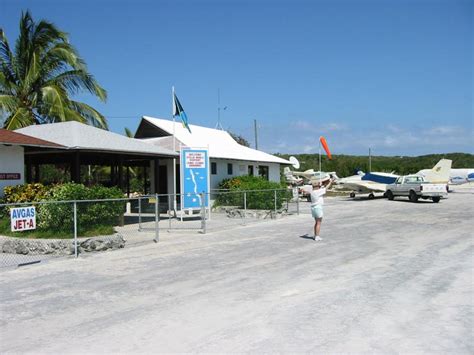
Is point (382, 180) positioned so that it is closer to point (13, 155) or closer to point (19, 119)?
point (19, 119)

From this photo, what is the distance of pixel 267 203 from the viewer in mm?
21141

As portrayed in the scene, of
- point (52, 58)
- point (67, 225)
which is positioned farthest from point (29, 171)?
point (67, 225)

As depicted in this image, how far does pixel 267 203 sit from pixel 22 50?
47.7 feet

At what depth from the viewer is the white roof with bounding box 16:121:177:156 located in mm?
16247

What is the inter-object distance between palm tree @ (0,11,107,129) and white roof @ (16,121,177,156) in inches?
174

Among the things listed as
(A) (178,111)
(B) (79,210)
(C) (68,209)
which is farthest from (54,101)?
(C) (68,209)

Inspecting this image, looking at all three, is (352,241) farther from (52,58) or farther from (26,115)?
(52,58)

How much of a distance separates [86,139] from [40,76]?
350 inches

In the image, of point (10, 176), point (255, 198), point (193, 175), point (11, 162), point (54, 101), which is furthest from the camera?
point (54, 101)

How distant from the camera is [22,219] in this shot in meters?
10.4

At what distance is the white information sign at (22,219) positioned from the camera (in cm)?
1027

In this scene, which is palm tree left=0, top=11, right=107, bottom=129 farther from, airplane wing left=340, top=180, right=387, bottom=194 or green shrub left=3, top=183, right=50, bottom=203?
airplane wing left=340, top=180, right=387, bottom=194

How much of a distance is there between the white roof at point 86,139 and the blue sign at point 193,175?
108 centimetres

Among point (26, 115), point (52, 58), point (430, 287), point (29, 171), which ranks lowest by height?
point (430, 287)
